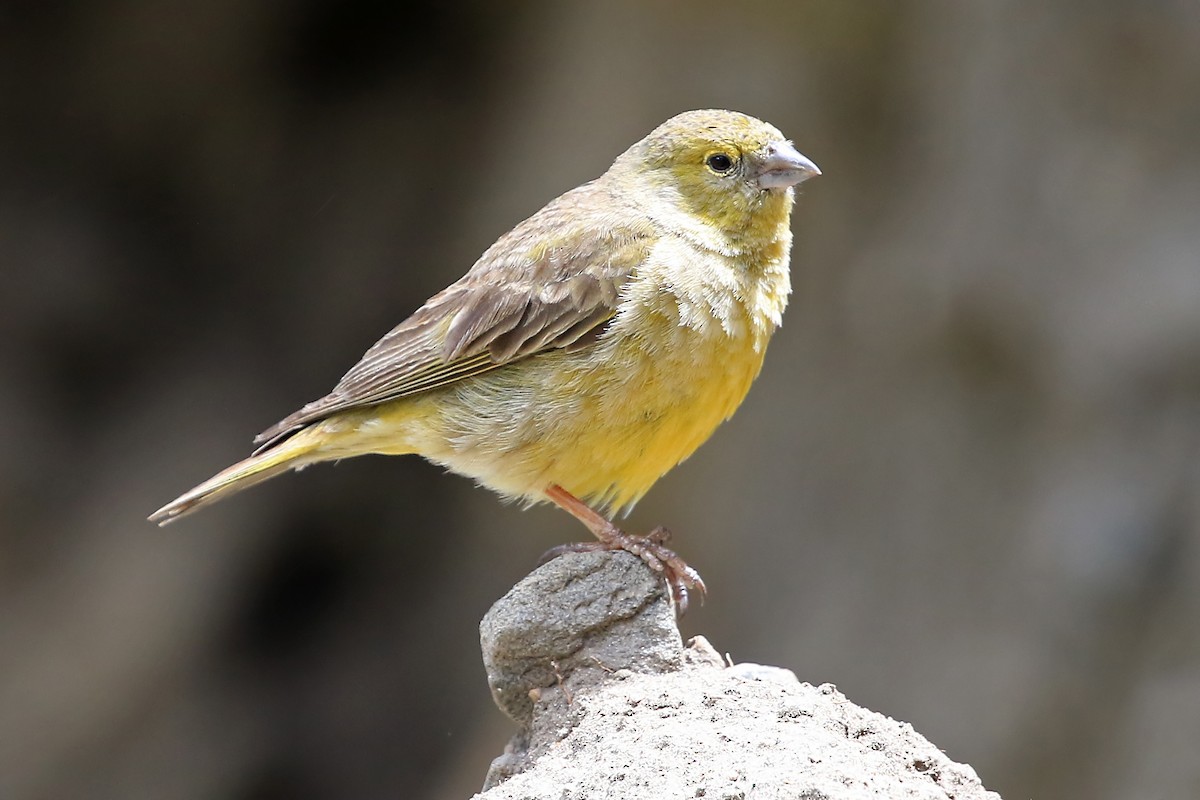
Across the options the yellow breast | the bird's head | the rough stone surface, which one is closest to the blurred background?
the bird's head

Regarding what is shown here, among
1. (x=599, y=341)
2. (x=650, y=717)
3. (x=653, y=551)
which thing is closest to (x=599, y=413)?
(x=599, y=341)

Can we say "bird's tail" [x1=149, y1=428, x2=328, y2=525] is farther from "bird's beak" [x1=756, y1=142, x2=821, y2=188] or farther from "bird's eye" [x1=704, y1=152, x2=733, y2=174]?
"bird's beak" [x1=756, y1=142, x2=821, y2=188]

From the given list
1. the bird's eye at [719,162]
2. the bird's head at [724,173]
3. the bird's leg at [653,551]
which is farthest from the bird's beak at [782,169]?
the bird's leg at [653,551]

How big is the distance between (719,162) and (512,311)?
842 mm

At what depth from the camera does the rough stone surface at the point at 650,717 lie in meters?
3.00

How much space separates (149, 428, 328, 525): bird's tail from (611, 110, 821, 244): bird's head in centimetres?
139

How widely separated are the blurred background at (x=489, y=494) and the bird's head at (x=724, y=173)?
279 centimetres

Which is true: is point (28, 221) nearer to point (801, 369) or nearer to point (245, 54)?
point (245, 54)

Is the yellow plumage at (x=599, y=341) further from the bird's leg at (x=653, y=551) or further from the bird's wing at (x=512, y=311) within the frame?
the bird's leg at (x=653, y=551)

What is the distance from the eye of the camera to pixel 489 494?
833 cm

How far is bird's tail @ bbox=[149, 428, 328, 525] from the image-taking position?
450 cm

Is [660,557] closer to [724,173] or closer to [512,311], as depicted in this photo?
[512,311]

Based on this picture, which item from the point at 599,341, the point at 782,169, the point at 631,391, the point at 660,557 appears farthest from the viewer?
the point at 782,169

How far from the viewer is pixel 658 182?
15.0 ft
